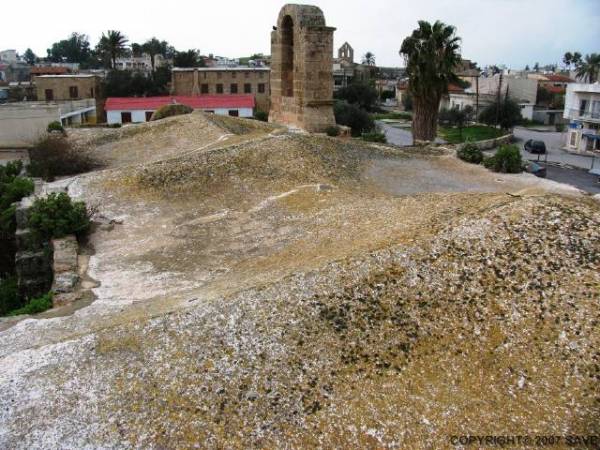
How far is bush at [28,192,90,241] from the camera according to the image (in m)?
11.7

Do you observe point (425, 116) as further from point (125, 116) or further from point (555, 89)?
point (555, 89)

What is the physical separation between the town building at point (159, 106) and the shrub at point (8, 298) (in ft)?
93.1

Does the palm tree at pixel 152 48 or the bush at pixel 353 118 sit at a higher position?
the palm tree at pixel 152 48

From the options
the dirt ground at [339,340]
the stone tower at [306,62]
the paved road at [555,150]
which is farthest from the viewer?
the paved road at [555,150]

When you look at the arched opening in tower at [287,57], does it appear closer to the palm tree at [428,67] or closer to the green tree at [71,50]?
the palm tree at [428,67]

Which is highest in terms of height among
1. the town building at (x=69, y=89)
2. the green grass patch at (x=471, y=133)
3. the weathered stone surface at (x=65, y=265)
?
the town building at (x=69, y=89)

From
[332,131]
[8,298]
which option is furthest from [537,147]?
[8,298]

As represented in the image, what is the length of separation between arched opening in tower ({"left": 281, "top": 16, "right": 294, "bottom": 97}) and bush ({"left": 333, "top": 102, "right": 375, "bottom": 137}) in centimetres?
1426

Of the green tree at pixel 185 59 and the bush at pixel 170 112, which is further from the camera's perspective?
the green tree at pixel 185 59

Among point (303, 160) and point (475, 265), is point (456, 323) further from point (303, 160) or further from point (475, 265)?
point (303, 160)

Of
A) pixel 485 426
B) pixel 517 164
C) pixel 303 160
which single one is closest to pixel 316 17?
pixel 303 160

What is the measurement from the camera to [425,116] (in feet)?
87.7

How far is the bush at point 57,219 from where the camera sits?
11.7 m

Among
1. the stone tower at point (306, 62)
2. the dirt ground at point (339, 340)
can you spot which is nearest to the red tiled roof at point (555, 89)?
the stone tower at point (306, 62)
